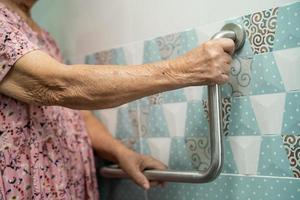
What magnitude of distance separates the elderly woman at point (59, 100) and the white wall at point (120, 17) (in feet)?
0.42

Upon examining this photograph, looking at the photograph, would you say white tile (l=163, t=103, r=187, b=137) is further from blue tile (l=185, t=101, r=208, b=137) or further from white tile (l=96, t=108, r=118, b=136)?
white tile (l=96, t=108, r=118, b=136)

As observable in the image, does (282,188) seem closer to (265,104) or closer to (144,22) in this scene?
(265,104)

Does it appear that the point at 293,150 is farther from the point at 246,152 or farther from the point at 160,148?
the point at 160,148

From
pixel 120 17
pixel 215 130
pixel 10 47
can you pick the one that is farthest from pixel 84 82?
pixel 120 17

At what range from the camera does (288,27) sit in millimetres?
673

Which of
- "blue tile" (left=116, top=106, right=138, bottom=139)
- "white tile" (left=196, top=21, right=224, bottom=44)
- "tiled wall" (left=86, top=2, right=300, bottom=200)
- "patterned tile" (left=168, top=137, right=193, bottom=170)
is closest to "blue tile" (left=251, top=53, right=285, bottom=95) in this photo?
"tiled wall" (left=86, top=2, right=300, bottom=200)

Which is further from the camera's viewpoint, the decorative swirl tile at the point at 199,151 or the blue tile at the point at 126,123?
the blue tile at the point at 126,123

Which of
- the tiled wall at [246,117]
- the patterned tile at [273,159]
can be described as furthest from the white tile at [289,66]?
the patterned tile at [273,159]

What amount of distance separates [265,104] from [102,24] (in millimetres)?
525

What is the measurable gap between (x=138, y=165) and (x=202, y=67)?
33 cm

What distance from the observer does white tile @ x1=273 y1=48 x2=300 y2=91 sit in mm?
664

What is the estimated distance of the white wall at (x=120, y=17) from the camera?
778 millimetres

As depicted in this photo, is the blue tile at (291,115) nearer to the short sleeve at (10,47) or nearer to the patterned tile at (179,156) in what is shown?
the patterned tile at (179,156)

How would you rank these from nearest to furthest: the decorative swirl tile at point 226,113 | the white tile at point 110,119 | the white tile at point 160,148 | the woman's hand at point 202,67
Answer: the woman's hand at point 202,67 < the decorative swirl tile at point 226,113 < the white tile at point 160,148 < the white tile at point 110,119
